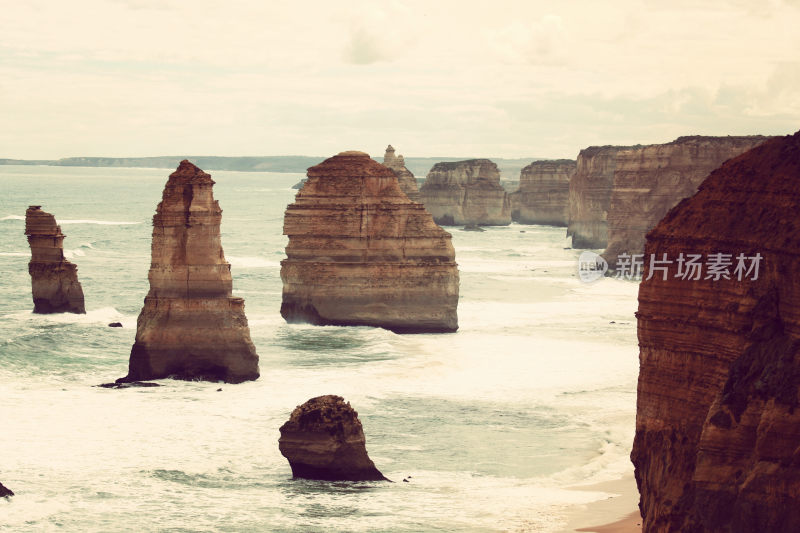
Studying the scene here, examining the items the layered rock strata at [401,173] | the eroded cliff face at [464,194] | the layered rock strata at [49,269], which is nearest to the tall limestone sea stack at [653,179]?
the layered rock strata at [401,173]

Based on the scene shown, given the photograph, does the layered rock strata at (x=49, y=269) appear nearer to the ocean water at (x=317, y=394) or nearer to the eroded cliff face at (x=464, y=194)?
the ocean water at (x=317, y=394)

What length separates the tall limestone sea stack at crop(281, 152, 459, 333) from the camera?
45.2 metres

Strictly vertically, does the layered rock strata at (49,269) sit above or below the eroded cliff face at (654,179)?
below

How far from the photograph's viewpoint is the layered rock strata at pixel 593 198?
4072 inches

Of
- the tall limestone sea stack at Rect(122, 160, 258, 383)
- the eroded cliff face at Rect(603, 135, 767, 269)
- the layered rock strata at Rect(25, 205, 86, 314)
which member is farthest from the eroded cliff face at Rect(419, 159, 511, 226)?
the tall limestone sea stack at Rect(122, 160, 258, 383)

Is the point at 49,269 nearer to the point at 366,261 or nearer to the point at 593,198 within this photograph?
the point at 366,261

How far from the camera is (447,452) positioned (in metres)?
28.0

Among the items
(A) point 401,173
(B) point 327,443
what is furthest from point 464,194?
(B) point 327,443

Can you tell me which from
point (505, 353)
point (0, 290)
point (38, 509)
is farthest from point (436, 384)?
point (0, 290)

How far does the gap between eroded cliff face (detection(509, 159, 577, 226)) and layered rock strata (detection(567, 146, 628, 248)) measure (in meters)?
34.7

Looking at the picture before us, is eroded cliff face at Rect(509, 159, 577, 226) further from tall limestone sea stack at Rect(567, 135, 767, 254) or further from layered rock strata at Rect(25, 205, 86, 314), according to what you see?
layered rock strata at Rect(25, 205, 86, 314)

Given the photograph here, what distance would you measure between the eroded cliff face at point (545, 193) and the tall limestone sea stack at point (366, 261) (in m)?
98.8

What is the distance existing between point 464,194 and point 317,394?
353ft

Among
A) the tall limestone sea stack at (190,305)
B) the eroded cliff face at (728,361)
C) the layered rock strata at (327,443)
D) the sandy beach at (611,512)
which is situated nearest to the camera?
the eroded cliff face at (728,361)
